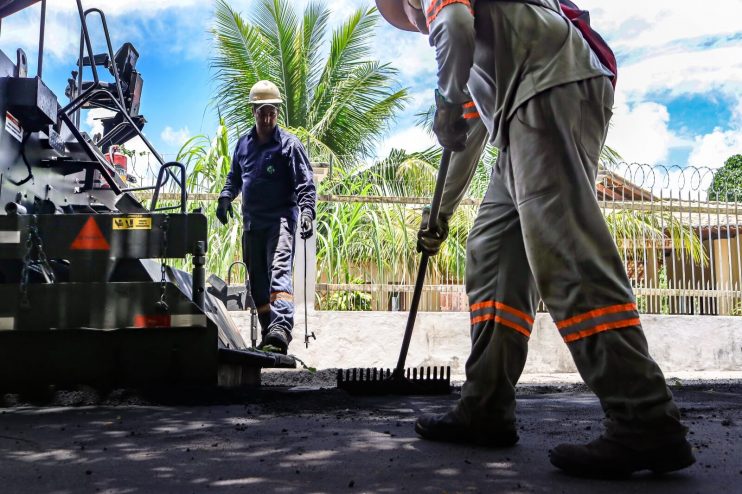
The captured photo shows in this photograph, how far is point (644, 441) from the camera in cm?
224

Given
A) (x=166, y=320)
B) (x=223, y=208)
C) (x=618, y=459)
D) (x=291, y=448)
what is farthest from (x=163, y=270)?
(x=618, y=459)

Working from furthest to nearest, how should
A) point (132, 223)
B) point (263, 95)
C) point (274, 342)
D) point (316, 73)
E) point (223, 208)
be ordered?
1. point (316, 73)
2. point (223, 208)
3. point (263, 95)
4. point (274, 342)
5. point (132, 223)

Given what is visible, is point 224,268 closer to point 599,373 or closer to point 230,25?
point 599,373

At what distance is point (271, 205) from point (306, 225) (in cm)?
41

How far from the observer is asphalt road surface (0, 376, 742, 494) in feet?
7.27

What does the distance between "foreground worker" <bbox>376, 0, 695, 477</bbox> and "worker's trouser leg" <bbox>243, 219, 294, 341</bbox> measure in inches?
129

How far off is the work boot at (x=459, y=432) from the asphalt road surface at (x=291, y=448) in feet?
0.17

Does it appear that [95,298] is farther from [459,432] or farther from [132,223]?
[459,432]

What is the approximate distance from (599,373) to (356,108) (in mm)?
22256

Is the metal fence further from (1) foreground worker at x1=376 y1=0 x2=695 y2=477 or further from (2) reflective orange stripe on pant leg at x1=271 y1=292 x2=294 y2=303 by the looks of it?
(1) foreground worker at x1=376 y1=0 x2=695 y2=477

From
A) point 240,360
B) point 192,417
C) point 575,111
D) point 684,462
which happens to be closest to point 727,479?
point 684,462

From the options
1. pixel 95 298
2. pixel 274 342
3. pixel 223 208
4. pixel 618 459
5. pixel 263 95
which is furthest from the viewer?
pixel 223 208

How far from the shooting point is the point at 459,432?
114 inches

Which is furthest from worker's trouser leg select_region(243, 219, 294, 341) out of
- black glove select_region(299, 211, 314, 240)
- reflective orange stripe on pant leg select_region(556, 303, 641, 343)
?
reflective orange stripe on pant leg select_region(556, 303, 641, 343)
